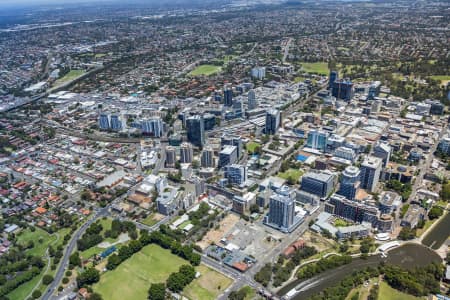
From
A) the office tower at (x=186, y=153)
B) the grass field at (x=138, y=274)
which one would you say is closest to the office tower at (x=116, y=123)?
the office tower at (x=186, y=153)

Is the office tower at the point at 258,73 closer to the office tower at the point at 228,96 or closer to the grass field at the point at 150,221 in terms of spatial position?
the office tower at the point at 228,96

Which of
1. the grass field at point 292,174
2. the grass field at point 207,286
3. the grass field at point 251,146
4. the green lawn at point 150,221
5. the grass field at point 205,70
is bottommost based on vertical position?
the grass field at point 207,286

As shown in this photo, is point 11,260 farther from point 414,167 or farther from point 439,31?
point 439,31

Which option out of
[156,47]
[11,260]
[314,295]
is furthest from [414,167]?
[156,47]

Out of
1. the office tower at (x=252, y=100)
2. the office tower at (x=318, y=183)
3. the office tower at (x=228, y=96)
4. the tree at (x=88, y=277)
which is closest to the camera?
the tree at (x=88, y=277)

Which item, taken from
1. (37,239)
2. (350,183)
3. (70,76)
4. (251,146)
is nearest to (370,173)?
(350,183)

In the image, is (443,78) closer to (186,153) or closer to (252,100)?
(252,100)

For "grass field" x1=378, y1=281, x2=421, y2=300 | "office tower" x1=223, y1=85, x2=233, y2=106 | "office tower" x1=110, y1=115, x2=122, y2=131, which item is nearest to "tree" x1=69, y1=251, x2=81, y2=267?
"grass field" x1=378, y1=281, x2=421, y2=300
